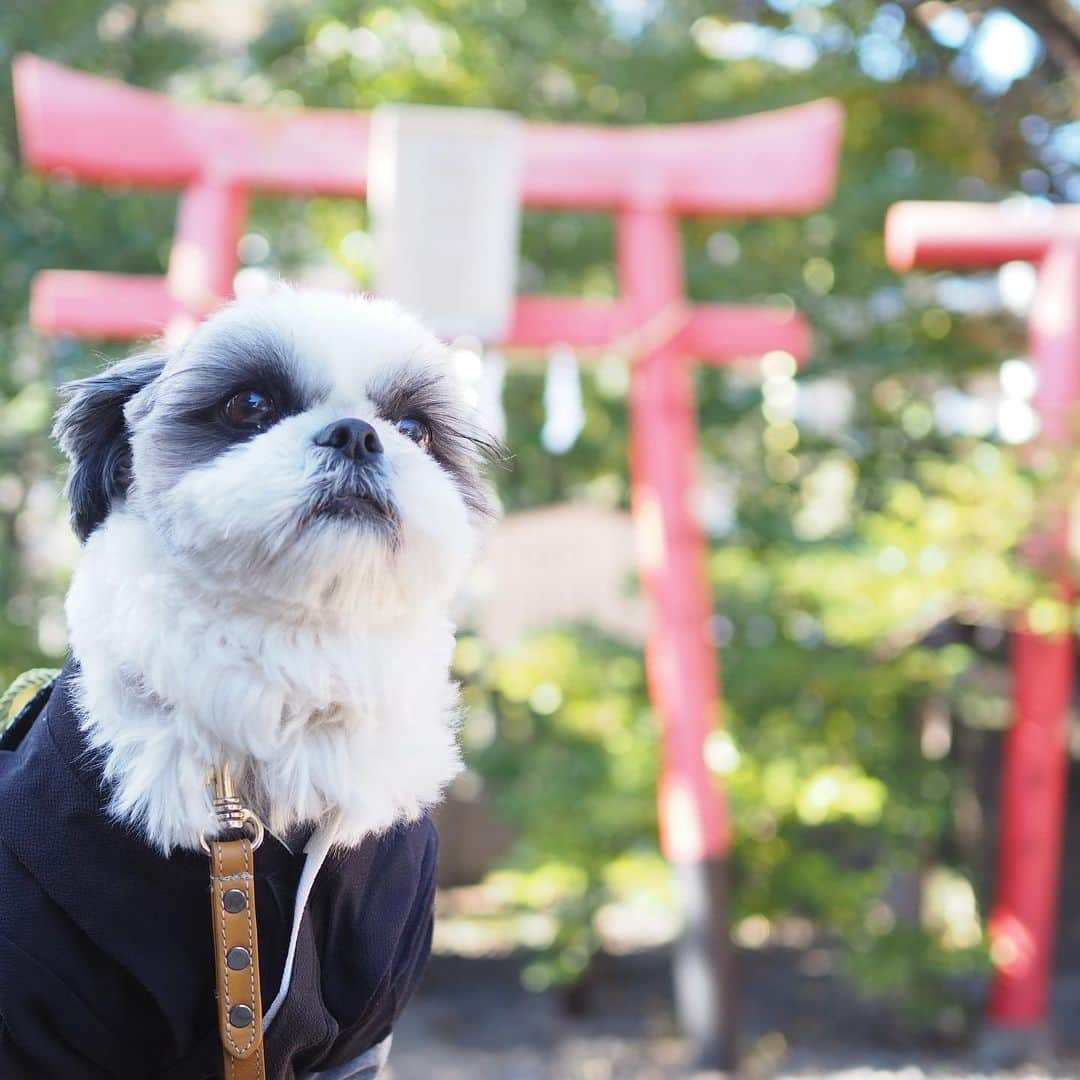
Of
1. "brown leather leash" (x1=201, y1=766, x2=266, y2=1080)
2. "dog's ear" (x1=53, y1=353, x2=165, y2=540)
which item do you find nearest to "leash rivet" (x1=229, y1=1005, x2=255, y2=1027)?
"brown leather leash" (x1=201, y1=766, x2=266, y2=1080)

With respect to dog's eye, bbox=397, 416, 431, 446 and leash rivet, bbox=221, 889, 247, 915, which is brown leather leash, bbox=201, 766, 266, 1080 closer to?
leash rivet, bbox=221, 889, 247, 915

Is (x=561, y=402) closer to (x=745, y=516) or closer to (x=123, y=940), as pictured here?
(x=745, y=516)

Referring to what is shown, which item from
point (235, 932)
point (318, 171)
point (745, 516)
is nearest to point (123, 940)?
point (235, 932)

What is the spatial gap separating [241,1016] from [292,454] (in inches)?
23.1

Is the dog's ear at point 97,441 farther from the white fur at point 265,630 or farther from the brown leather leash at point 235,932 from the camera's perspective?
the brown leather leash at point 235,932

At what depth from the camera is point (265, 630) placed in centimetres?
133

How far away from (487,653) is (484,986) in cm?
168

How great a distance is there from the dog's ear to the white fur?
2.9 inches

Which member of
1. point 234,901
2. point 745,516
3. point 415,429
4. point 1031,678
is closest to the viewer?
point 234,901

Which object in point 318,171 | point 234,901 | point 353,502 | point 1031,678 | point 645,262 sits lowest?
point 1031,678

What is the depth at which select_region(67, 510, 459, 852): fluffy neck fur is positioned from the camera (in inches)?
51.6

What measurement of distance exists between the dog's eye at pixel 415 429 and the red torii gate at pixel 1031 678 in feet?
9.87

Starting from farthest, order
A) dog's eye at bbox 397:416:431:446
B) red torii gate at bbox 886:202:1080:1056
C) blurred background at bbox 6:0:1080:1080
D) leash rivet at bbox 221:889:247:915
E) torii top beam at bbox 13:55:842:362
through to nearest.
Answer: blurred background at bbox 6:0:1080:1080 → red torii gate at bbox 886:202:1080:1056 → torii top beam at bbox 13:55:842:362 → dog's eye at bbox 397:416:431:446 → leash rivet at bbox 221:889:247:915

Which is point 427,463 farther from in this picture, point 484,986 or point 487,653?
point 484,986
